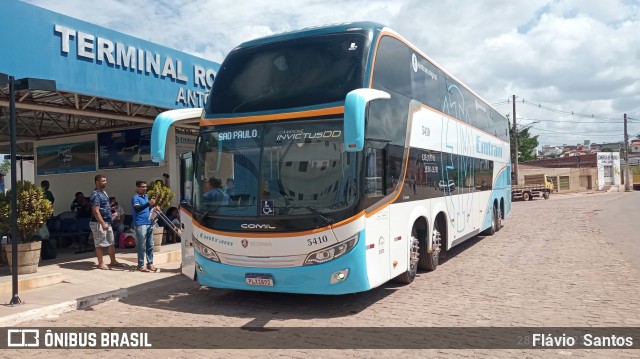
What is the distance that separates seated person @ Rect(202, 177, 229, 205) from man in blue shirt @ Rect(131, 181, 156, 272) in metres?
3.17

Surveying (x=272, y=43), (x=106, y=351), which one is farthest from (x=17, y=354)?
(x=272, y=43)

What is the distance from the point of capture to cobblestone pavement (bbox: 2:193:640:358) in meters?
5.43

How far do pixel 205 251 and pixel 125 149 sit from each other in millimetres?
9019

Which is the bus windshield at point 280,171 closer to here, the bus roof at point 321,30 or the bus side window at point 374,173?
the bus side window at point 374,173

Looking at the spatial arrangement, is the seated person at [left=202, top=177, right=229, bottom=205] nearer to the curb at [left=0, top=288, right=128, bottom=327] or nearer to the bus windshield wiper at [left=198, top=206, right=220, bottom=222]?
the bus windshield wiper at [left=198, top=206, right=220, bottom=222]

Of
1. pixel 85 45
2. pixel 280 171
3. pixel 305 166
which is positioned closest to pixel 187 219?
pixel 280 171

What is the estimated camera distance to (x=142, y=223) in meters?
9.75

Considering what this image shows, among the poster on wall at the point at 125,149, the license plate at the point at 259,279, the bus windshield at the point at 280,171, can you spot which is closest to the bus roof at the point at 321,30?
the bus windshield at the point at 280,171

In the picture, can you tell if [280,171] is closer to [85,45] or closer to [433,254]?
[433,254]

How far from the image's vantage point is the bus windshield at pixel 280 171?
644cm

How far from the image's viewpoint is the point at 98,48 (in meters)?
10.3

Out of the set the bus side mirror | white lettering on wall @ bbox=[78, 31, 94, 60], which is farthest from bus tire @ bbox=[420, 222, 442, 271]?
white lettering on wall @ bbox=[78, 31, 94, 60]

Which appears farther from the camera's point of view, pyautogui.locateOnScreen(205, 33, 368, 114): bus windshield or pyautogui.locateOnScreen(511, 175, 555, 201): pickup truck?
pyautogui.locateOnScreen(511, 175, 555, 201): pickup truck

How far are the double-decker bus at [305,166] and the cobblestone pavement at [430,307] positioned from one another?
0.43m
